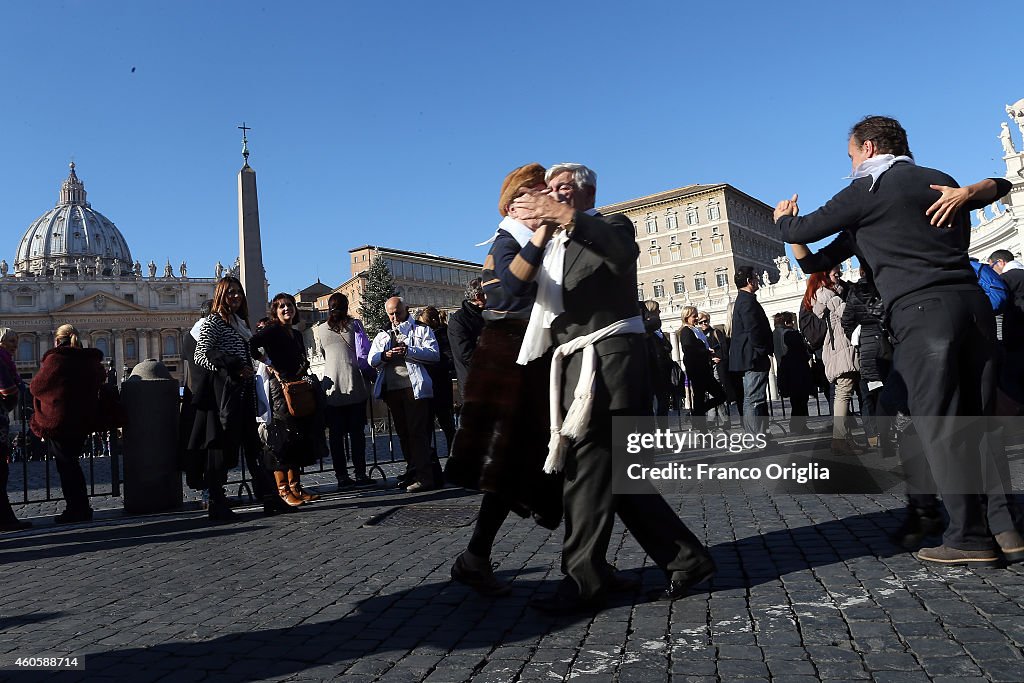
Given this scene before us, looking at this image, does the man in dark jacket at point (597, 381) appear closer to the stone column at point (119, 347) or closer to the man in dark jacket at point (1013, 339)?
the man in dark jacket at point (1013, 339)

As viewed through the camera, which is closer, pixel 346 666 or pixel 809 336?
pixel 346 666

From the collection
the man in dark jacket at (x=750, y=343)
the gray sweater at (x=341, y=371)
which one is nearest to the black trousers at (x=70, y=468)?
the gray sweater at (x=341, y=371)

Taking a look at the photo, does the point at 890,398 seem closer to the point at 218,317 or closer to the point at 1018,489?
the point at 1018,489

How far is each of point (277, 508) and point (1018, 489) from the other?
540 centimetres

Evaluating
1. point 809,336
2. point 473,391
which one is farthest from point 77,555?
point 809,336

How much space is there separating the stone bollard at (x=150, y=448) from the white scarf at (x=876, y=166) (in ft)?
19.1

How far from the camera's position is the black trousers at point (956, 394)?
143 inches

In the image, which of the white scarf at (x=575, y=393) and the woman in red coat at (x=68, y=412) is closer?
the white scarf at (x=575, y=393)

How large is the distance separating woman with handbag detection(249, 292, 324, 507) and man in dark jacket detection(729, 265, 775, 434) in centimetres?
443

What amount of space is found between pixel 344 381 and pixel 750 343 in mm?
4203

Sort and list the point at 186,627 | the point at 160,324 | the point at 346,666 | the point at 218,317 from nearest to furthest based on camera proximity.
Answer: the point at 346,666 → the point at 186,627 → the point at 218,317 → the point at 160,324

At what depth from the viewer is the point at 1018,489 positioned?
18.6 feet

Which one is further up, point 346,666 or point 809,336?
point 809,336

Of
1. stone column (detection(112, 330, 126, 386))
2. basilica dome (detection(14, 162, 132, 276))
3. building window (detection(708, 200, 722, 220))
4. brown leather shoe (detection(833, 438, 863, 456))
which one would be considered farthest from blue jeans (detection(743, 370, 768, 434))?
basilica dome (detection(14, 162, 132, 276))
